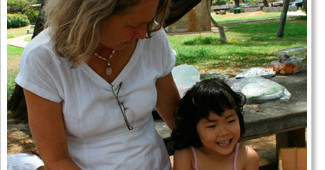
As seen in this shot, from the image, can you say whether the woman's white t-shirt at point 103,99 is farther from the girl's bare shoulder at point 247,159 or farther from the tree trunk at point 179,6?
the tree trunk at point 179,6

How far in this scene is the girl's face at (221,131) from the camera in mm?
1894

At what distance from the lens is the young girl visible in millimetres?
1913

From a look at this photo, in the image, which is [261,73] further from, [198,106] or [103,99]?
[103,99]

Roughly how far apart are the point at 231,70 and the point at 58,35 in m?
6.90

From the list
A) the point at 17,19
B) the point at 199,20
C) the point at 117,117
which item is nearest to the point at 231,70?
the point at 117,117

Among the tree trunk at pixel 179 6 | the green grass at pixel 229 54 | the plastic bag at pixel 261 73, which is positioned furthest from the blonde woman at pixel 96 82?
the green grass at pixel 229 54

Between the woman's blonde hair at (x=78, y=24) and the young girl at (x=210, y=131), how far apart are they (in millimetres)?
682

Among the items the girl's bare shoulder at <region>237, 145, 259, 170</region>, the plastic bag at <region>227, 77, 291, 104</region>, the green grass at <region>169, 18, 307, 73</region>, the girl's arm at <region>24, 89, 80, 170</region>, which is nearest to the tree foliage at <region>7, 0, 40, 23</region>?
the green grass at <region>169, 18, 307, 73</region>

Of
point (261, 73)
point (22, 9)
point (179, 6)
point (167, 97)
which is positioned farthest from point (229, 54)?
point (22, 9)

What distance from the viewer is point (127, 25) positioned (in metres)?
1.51

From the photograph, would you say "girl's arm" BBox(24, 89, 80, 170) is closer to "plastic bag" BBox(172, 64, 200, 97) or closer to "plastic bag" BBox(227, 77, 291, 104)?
"plastic bag" BBox(172, 64, 200, 97)

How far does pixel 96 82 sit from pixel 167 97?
48 centimetres

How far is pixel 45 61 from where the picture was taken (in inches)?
58.6
